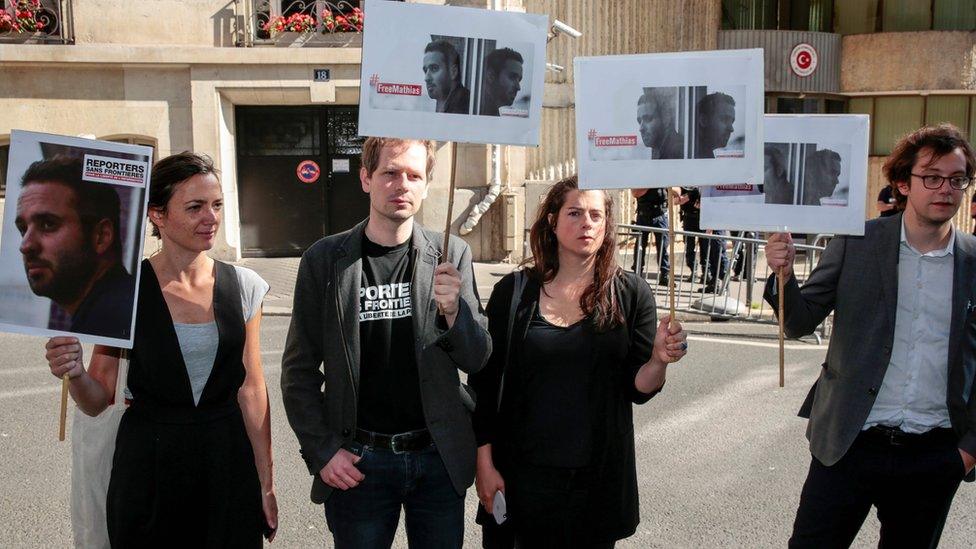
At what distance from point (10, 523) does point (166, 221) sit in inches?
109

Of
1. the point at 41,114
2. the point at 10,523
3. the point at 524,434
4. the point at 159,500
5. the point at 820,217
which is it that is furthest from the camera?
the point at 41,114

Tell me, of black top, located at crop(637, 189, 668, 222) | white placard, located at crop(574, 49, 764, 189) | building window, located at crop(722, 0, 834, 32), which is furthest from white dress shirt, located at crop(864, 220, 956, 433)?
building window, located at crop(722, 0, 834, 32)

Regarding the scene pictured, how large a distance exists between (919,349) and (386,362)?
1869 millimetres

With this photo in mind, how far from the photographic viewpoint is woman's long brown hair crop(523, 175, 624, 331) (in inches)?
127

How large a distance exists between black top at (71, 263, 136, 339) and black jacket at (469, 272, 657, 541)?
3.73ft

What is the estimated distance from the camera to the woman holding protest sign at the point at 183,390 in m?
2.94

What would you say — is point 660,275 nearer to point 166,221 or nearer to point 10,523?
point 10,523

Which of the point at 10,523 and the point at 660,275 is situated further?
the point at 660,275

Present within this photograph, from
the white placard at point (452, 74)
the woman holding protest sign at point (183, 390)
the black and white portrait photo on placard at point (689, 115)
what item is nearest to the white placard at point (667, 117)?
the black and white portrait photo on placard at point (689, 115)

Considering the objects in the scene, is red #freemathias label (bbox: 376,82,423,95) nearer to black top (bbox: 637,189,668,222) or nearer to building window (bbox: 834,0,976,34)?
black top (bbox: 637,189,668,222)

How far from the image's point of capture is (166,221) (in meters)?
3.09

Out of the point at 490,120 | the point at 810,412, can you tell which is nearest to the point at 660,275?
the point at 810,412

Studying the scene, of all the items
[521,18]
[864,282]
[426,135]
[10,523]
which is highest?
[521,18]

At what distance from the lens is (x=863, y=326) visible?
3393 mm
